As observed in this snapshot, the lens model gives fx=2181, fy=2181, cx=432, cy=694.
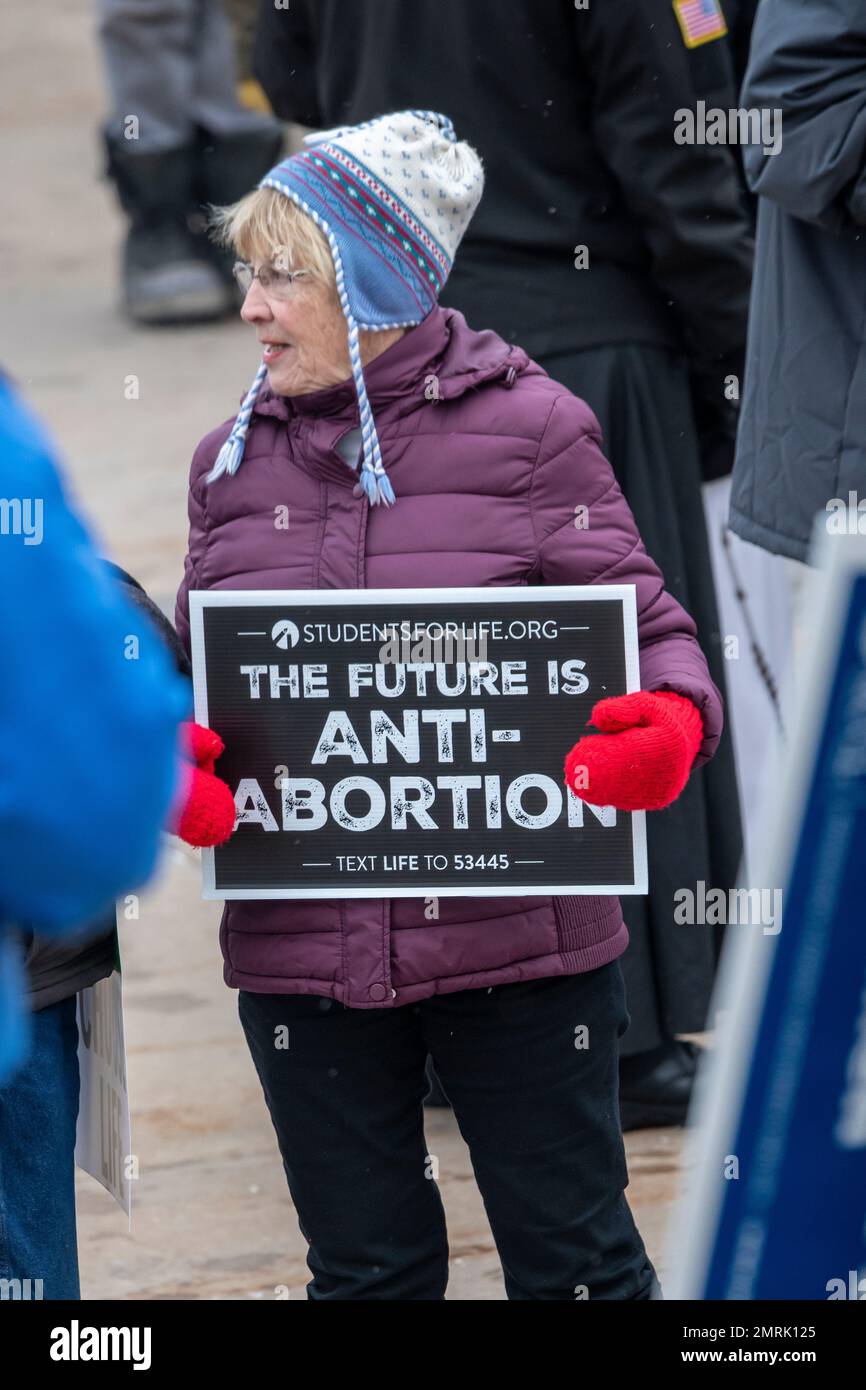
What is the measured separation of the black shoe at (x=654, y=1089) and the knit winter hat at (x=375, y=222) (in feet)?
5.68

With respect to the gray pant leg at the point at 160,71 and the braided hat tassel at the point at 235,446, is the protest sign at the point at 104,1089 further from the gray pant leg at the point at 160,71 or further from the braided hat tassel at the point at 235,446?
the gray pant leg at the point at 160,71

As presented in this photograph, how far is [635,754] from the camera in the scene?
8.07ft

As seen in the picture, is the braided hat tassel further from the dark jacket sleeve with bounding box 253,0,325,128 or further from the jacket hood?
the dark jacket sleeve with bounding box 253,0,325,128

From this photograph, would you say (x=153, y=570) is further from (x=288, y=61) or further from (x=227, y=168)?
(x=227, y=168)

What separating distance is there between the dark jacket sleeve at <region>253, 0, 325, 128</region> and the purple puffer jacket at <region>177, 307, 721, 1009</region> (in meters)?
1.58

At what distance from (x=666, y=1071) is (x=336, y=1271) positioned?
1.41m

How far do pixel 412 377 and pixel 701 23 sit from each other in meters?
1.34

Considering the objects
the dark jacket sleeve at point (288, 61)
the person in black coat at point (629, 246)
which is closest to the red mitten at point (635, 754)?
the person in black coat at point (629, 246)

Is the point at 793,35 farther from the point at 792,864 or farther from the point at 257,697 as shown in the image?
the point at 792,864

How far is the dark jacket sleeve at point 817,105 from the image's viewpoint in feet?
10.5

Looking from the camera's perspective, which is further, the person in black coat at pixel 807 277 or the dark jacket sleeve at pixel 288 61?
the dark jacket sleeve at pixel 288 61

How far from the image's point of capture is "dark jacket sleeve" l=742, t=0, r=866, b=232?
3.20 m

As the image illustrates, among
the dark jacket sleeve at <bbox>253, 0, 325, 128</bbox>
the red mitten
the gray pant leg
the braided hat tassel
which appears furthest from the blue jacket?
the gray pant leg

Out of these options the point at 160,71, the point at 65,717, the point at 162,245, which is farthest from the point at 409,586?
the point at 162,245
